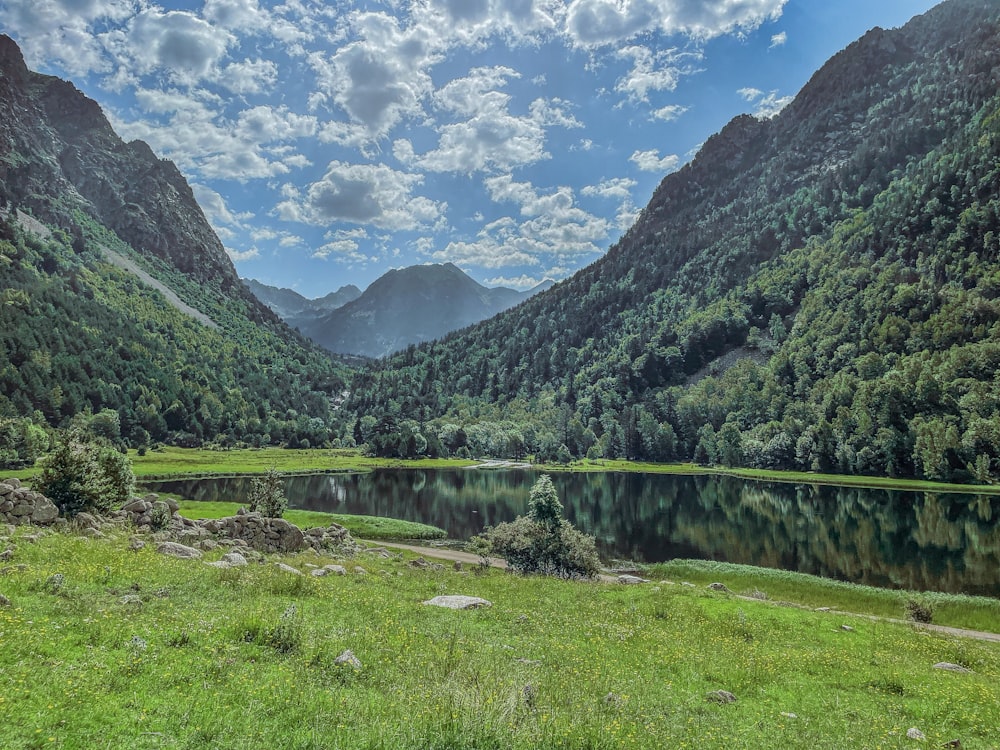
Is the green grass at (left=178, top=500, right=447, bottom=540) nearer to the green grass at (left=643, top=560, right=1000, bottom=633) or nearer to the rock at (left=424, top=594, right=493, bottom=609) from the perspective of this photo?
the green grass at (left=643, top=560, right=1000, bottom=633)

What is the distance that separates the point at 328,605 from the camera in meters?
20.6

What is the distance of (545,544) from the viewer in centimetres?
4756

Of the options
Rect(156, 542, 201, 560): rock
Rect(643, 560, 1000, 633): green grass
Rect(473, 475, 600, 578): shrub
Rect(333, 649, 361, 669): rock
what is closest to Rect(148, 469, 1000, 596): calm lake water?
Rect(643, 560, 1000, 633): green grass

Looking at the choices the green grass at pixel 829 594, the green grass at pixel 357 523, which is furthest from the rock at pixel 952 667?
the green grass at pixel 357 523

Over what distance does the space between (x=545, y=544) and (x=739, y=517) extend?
Result: 5994cm

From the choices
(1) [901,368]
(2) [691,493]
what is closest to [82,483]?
(2) [691,493]

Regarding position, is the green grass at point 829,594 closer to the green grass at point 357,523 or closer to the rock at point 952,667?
the rock at point 952,667

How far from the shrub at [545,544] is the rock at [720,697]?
3076 cm

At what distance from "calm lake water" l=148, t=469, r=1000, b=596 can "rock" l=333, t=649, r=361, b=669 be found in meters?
56.4

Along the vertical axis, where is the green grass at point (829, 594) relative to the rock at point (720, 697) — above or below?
below

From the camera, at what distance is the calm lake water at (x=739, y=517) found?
5919 cm

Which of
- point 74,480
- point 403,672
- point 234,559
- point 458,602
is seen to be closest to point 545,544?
point 458,602

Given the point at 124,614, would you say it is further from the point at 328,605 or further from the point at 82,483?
the point at 82,483

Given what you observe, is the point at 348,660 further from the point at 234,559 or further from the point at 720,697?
the point at 234,559
